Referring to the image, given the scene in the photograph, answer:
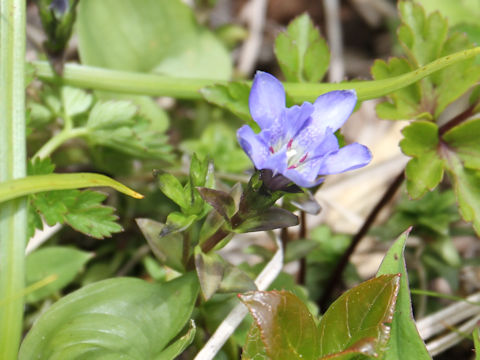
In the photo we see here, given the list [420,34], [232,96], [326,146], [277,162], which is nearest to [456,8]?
[420,34]

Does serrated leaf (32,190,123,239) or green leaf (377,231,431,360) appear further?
serrated leaf (32,190,123,239)

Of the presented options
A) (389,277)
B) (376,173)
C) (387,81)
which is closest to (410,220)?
(376,173)

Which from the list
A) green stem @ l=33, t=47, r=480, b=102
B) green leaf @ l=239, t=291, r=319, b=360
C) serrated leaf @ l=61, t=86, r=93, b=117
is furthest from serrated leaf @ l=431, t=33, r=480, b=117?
serrated leaf @ l=61, t=86, r=93, b=117

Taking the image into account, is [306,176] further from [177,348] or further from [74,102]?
[74,102]

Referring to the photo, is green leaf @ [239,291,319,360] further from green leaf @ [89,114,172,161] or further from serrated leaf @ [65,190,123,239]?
green leaf @ [89,114,172,161]

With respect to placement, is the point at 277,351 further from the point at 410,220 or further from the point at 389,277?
the point at 410,220
